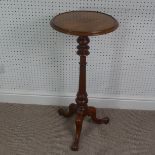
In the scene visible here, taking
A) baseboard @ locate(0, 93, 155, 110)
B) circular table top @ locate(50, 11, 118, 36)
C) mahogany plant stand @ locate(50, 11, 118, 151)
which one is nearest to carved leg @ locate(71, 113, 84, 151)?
mahogany plant stand @ locate(50, 11, 118, 151)

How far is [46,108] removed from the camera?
2295 millimetres

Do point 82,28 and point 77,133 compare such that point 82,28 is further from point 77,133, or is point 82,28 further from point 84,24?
point 77,133

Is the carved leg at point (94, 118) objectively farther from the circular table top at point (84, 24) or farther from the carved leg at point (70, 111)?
the circular table top at point (84, 24)

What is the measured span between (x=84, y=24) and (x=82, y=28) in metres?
0.07

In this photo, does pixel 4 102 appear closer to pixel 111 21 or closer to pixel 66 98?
pixel 66 98

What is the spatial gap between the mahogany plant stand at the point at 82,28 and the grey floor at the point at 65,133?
0.12 meters

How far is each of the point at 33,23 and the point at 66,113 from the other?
803mm

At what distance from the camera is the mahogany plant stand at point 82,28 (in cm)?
147

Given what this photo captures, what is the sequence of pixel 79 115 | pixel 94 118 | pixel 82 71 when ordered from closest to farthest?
pixel 82 71, pixel 79 115, pixel 94 118

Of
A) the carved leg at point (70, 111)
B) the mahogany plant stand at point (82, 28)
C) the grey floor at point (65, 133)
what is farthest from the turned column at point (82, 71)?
the grey floor at point (65, 133)

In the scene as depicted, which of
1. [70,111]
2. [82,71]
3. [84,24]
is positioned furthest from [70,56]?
[84,24]

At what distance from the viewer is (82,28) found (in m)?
1.48

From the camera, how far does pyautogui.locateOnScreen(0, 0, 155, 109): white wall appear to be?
189cm

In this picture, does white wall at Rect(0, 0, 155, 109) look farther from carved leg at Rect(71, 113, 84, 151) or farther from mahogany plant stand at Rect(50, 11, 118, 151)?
carved leg at Rect(71, 113, 84, 151)
